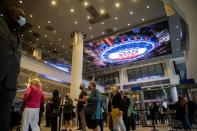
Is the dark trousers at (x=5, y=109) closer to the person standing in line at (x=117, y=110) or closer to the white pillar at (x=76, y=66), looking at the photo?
the person standing in line at (x=117, y=110)

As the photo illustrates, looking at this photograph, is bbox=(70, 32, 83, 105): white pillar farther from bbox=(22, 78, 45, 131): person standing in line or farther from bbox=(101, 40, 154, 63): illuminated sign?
bbox=(22, 78, 45, 131): person standing in line

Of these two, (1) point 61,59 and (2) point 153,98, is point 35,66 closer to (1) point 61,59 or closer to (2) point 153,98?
(1) point 61,59

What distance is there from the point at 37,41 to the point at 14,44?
1355 cm

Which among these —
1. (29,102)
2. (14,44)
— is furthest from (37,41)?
(14,44)

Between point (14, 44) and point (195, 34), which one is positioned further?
point (195, 34)

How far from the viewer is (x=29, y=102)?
314 cm

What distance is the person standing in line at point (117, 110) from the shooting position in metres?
4.13

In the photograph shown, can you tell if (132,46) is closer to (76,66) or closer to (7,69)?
(76,66)

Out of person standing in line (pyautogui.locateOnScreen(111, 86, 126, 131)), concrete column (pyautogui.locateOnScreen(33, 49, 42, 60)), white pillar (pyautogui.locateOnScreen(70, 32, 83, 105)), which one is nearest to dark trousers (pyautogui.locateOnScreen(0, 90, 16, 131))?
person standing in line (pyautogui.locateOnScreen(111, 86, 126, 131))

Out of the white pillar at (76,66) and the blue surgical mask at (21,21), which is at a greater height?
the white pillar at (76,66)

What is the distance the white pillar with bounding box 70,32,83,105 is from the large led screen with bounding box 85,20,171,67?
7.99 ft

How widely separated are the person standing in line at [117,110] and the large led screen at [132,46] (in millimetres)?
9011

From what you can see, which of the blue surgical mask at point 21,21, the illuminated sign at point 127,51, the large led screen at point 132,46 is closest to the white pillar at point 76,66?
the large led screen at point 132,46

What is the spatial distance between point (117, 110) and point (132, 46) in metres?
12.3
